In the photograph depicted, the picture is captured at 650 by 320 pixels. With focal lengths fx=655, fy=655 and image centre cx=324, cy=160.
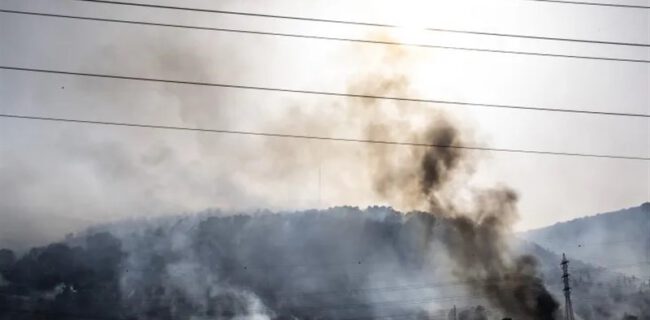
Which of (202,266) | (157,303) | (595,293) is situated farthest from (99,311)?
(595,293)

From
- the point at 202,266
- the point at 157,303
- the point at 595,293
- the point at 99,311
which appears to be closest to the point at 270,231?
the point at 202,266

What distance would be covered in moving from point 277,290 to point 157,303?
280 inches

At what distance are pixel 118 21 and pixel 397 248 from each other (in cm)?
2038

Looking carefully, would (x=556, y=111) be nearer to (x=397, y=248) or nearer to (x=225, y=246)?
(x=397, y=248)

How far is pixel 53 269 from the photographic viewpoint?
117 ft

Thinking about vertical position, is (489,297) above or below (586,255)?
below

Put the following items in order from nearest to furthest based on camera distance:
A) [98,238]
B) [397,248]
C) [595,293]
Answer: [98,238] < [397,248] < [595,293]

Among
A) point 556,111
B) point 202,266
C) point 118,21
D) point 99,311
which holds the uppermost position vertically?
point 118,21

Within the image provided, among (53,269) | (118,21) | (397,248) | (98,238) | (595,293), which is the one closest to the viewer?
(118,21)

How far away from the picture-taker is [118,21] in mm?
25328

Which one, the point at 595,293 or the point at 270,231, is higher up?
the point at 270,231

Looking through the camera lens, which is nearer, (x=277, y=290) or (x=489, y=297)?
(x=489, y=297)

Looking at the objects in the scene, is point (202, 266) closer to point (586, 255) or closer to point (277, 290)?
point (277, 290)

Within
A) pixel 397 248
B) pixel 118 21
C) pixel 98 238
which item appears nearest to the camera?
pixel 118 21
